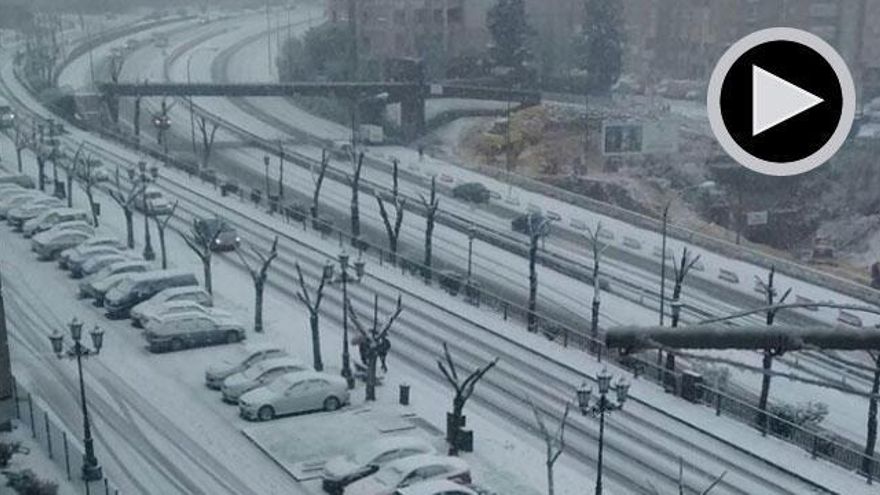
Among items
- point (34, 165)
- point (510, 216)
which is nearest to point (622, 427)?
point (510, 216)

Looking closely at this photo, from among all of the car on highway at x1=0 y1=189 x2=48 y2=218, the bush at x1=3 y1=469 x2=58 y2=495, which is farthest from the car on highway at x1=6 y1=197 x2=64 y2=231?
the bush at x1=3 y1=469 x2=58 y2=495

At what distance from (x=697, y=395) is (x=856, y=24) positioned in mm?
21916

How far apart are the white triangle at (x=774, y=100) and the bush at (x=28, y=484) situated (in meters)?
8.83

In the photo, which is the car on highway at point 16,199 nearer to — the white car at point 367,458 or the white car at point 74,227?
the white car at point 74,227

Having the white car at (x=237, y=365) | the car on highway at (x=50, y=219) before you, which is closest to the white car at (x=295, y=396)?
the white car at (x=237, y=365)

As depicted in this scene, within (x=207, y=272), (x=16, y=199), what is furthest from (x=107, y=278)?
(x=16, y=199)

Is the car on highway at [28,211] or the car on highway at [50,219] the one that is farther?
the car on highway at [28,211]

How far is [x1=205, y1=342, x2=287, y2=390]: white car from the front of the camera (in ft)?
42.8

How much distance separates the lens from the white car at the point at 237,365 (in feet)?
42.8

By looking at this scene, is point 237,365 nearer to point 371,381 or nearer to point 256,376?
point 256,376

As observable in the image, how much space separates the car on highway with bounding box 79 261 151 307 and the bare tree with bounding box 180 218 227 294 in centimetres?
88

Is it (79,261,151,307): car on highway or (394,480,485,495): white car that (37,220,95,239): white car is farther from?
(394,480,485,495): white car

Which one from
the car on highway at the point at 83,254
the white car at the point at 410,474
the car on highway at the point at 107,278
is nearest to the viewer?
the white car at the point at 410,474

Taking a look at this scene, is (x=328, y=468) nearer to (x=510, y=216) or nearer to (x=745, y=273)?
(x=745, y=273)
